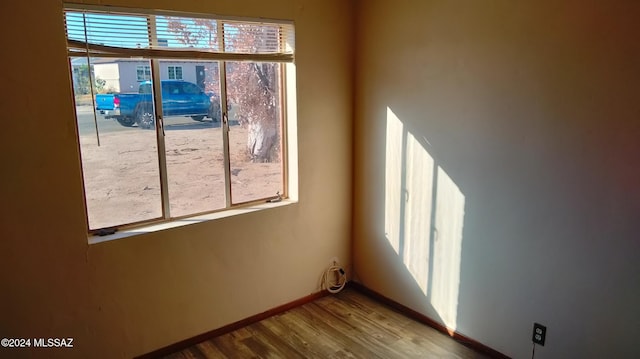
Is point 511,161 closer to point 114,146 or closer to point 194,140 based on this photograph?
point 194,140

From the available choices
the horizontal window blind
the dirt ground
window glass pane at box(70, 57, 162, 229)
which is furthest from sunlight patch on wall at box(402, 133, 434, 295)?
window glass pane at box(70, 57, 162, 229)

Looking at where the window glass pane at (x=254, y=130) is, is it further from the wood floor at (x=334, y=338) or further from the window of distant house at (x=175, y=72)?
the wood floor at (x=334, y=338)

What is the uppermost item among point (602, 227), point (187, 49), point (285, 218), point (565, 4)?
point (565, 4)

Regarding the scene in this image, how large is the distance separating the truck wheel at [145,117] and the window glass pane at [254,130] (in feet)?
1.75

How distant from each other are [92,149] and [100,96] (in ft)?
1.01

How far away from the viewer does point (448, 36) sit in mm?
2811

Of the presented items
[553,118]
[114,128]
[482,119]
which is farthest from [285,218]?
[553,118]

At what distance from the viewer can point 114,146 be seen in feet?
8.39

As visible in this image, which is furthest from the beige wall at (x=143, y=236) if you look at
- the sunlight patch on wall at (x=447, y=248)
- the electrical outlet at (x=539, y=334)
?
the electrical outlet at (x=539, y=334)

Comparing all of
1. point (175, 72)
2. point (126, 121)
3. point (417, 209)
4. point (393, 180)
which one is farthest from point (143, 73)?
point (417, 209)

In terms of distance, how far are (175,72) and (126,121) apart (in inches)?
17.1

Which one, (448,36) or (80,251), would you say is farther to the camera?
(448,36)

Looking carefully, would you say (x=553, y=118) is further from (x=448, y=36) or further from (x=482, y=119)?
(x=448, y=36)

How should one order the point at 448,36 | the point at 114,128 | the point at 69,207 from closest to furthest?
the point at 69,207
the point at 114,128
the point at 448,36
